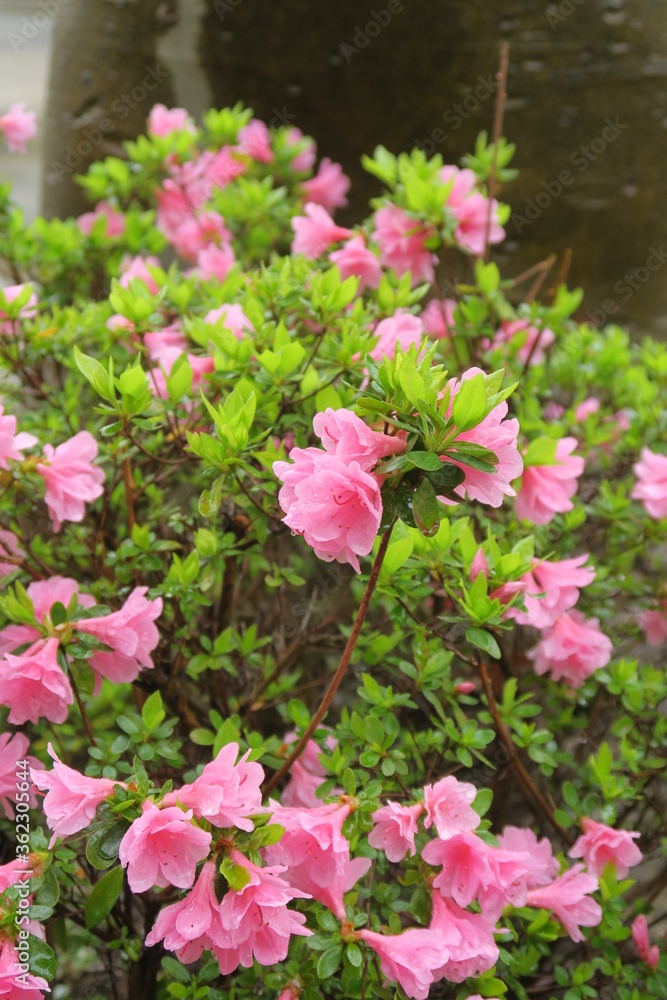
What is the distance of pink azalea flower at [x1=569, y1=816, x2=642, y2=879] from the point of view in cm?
133

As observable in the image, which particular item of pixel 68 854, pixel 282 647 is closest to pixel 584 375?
pixel 282 647

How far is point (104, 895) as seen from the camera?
3.57 feet

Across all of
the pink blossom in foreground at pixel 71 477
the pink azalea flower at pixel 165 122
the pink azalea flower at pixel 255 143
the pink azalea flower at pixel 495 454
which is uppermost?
the pink azalea flower at pixel 495 454

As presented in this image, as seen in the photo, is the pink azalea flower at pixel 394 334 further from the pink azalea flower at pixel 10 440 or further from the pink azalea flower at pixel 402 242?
the pink azalea flower at pixel 10 440

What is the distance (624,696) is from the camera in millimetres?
1594

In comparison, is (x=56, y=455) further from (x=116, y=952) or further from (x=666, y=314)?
(x=666, y=314)

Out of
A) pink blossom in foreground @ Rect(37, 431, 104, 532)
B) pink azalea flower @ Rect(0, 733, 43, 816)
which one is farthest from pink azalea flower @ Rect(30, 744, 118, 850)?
pink blossom in foreground @ Rect(37, 431, 104, 532)

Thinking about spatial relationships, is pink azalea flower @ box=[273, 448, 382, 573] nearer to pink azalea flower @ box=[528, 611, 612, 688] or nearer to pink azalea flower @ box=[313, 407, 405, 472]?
pink azalea flower @ box=[313, 407, 405, 472]

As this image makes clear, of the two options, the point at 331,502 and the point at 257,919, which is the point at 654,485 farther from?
the point at 257,919

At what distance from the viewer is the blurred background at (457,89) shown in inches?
95.7

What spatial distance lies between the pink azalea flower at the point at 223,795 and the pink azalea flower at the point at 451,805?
25 cm

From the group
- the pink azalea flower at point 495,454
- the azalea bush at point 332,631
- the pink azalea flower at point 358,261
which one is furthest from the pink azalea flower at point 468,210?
the pink azalea flower at point 495,454

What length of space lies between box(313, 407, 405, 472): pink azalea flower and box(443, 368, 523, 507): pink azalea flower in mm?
75

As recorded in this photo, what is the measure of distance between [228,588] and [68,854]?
58 cm
